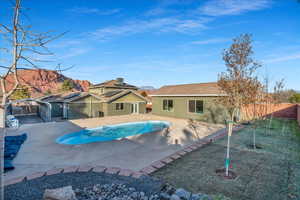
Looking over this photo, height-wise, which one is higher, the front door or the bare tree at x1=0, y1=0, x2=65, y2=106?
the bare tree at x1=0, y1=0, x2=65, y2=106

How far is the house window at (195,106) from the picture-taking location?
15.1m

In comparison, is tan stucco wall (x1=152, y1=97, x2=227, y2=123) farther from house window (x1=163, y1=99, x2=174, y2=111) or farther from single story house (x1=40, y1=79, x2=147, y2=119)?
single story house (x1=40, y1=79, x2=147, y2=119)

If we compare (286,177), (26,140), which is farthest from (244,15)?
(26,140)

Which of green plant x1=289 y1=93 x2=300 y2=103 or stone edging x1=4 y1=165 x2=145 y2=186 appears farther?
green plant x1=289 y1=93 x2=300 y2=103

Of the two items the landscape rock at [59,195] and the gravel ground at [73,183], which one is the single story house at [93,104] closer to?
the gravel ground at [73,183]

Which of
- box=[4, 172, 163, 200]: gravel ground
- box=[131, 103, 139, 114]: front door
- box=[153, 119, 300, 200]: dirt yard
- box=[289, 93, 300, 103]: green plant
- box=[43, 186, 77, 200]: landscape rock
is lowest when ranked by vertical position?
box=[153, 119, 300, 200]: dirt yard

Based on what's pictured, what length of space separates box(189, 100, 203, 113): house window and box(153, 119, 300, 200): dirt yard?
25.8ft

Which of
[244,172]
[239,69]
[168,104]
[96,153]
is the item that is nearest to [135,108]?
[168,104]

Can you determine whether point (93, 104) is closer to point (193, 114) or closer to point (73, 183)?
point (193, 114)

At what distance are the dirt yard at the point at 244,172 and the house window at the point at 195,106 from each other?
25.8ft

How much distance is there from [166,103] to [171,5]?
34.3ft

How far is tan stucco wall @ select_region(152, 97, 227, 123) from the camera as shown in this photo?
13763 mm

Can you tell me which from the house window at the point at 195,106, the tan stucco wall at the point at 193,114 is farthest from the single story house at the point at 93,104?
the house window at the point at 195,106

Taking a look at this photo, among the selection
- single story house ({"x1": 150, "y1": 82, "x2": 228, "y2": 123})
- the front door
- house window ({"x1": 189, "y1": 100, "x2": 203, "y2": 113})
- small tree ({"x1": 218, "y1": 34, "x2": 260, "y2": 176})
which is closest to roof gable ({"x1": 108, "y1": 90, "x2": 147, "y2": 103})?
the front door
